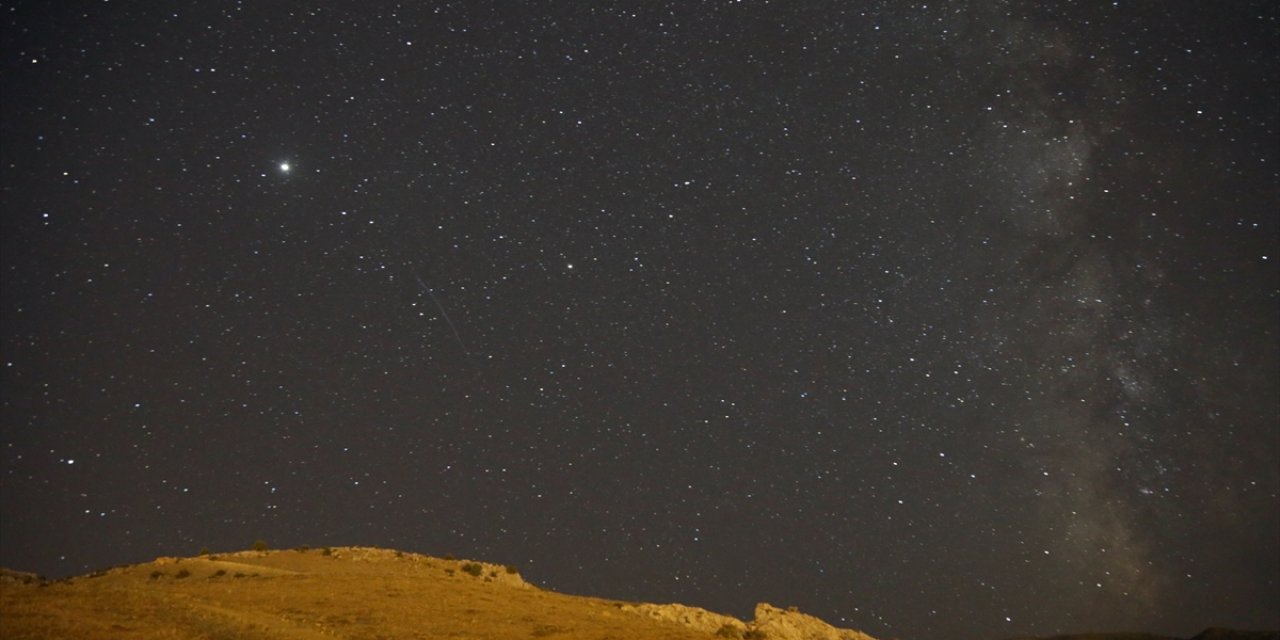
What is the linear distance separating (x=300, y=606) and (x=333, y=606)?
0.94 meters

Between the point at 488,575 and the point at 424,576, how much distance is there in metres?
4.80

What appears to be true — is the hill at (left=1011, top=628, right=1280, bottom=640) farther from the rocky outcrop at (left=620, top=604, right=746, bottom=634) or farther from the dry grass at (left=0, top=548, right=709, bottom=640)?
the dry grass at (left=0, top=548, right=709, bottom=640)

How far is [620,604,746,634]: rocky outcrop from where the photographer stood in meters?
29.1

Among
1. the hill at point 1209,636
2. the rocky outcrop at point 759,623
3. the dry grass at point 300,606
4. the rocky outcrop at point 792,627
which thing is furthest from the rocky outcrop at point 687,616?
the hill at point 1209,636

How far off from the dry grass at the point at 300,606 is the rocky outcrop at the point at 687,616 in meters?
0.95

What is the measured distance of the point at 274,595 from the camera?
2416 cm

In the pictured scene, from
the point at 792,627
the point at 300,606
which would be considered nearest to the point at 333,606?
the point at 300,606

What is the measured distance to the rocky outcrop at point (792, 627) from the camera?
31.8 m

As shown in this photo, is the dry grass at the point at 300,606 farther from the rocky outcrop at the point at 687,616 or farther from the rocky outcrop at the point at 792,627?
the rocky outcrop at the point at 792,627

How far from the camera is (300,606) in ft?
74.5

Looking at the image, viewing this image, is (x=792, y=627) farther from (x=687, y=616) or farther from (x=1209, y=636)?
(x=1209, y=636)

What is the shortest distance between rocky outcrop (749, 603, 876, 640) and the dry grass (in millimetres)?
6127

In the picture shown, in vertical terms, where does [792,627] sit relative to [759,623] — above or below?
below

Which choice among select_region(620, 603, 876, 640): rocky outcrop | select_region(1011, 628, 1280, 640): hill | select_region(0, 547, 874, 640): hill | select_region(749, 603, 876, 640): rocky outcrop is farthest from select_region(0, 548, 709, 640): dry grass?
select_region(1011, 628, 1280, 640): hill
